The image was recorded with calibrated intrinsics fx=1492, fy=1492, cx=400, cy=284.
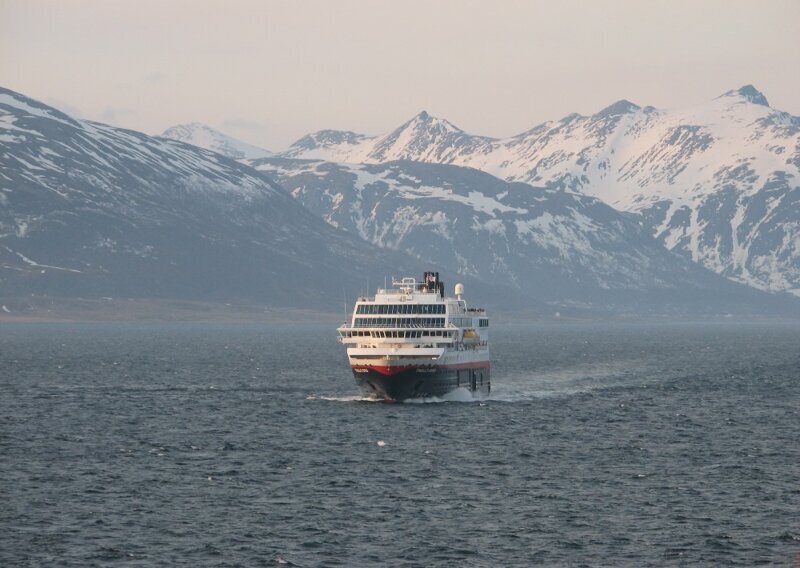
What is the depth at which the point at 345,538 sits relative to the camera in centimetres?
7794

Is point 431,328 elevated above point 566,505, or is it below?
above

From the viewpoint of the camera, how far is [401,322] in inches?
5758

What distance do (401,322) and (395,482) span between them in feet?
168

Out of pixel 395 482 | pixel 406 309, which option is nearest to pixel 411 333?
pixel 406 309

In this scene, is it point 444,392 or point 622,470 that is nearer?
point 622,470

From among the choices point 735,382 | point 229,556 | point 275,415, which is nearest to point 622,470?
point 229,556

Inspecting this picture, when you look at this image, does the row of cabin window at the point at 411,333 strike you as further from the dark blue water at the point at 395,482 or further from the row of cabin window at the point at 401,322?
the dark blue water at the point at 395,482

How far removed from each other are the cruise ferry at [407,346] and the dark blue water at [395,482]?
2422 mm

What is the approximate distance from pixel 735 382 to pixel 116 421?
299ft

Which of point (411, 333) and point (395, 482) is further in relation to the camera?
point (411, 333)

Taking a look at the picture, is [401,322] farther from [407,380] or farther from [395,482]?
[395,482]

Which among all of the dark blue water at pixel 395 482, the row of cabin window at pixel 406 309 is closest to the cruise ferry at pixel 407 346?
the row of cabin window at pixel 406 309

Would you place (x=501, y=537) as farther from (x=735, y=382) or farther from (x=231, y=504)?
(x=735, y=382)

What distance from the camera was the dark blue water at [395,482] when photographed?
75312 mm
